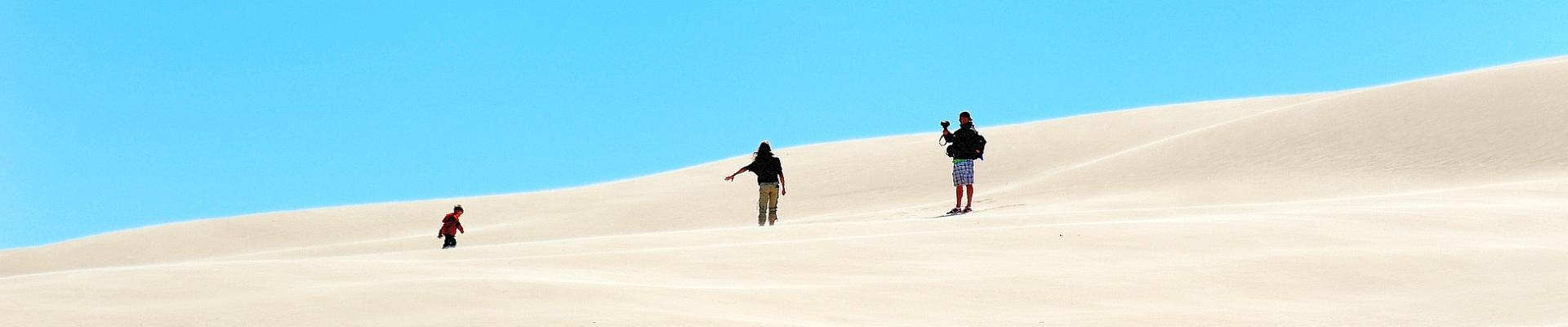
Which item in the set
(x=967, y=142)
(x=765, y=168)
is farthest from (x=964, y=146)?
(x=765, y=168)

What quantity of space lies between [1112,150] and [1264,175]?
6.98m

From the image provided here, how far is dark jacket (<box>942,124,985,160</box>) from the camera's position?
14.0 meters

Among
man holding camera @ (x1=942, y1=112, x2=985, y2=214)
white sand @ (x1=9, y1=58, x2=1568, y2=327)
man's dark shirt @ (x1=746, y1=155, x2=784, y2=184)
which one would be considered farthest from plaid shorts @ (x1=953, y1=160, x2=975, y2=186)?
white sand @ (x1=9, y1=58, x2=1568, y2=327)

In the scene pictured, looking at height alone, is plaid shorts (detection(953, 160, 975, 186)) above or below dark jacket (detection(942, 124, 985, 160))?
below

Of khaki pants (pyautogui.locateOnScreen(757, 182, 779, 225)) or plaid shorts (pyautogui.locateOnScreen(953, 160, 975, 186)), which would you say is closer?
Answer: plaid shorts (pyautogui.locateOnScreen(953, 160, 975, 186))

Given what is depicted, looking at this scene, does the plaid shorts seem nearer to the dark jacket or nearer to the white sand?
the dark jacket

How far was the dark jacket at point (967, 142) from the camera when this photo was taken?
13953 millimetres

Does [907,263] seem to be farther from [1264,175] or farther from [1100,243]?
[1264,175]

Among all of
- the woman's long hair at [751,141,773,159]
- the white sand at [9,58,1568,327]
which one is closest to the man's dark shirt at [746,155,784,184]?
the woman's long hair at [751,141,773,159]

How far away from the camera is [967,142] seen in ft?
45.9

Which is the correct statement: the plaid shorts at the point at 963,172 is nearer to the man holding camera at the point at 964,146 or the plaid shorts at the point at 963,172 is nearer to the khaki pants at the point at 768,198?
the man holding camera at the point at 964,146

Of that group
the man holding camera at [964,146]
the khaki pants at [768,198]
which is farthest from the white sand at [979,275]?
the khaki pants at [768,198]

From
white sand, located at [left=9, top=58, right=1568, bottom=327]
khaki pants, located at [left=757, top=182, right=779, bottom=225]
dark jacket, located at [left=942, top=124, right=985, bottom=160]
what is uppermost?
dark jacket, located at [left=942, top=124, right=985, bottom=160]

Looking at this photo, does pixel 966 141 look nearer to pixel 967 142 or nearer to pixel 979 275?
pixel 967 142
